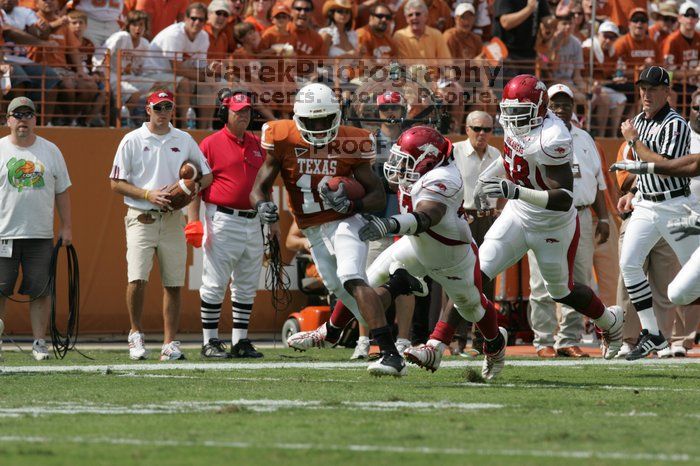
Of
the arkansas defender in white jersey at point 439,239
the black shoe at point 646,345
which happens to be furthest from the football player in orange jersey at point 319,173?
the black shoe at point 646,345

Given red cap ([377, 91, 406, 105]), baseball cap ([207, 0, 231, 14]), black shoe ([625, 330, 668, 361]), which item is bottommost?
black shoe ([625, 330, 668, 361])

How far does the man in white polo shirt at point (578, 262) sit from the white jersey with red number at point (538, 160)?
1900mm

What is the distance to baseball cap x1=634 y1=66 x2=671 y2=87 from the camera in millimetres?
9094

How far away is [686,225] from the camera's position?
29.8ft

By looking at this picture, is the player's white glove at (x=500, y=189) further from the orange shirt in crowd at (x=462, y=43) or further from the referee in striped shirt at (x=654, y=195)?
the orange shirt in crowd at (x=462, y=43)

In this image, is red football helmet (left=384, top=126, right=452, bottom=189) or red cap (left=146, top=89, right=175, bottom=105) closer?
red football helmet (left=384, top=126, right=452, bottom=189)

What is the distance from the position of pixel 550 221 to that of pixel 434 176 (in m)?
1.26

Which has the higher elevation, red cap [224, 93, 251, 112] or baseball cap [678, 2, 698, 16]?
baseball cap [678, 2, 698, 16]

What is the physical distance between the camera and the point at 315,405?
246 inches

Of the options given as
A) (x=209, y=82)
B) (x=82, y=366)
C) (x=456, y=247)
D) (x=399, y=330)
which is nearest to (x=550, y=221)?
(x=456, y=247)

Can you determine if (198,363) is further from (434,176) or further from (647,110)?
(647,110)

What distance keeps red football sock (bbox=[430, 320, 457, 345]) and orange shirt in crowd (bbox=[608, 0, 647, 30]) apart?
9989 millimetres

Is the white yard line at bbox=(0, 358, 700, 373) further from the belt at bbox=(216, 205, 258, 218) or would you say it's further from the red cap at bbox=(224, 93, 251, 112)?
the red cap at bbox=(224, 93, 251, 112)

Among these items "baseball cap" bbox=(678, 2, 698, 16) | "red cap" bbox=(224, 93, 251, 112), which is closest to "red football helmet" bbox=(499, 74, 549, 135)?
"red cap" bbox=(224, 93, 251, 112)
